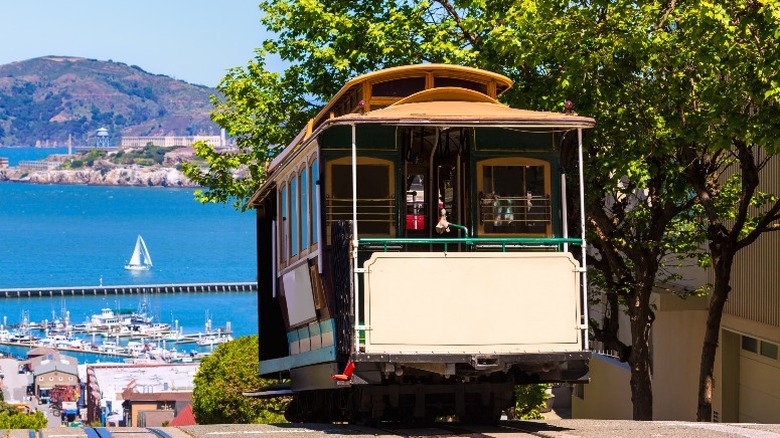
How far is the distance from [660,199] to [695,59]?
4953 mm

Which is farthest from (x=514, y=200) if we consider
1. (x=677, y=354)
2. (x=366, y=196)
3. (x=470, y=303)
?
(x=677, y=354)

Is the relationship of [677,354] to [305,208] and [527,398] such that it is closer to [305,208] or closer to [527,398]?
[527,398]

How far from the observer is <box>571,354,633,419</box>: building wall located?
1417 inches

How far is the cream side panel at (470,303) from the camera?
14273 mm

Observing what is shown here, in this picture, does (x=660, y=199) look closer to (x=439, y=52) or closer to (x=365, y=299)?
(x=439, y=52)

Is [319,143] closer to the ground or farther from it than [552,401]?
farther from it

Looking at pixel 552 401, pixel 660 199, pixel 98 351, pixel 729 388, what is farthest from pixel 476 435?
pixel 98 351

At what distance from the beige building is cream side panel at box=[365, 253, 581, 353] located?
12.7 m

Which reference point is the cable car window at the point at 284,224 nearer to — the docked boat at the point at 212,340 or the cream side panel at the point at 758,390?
the cream side panel at the point at 758,390

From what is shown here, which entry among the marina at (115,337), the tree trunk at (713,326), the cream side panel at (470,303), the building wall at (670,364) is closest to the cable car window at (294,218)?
the cream side panel at (470,303)

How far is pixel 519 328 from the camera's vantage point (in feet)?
47.6

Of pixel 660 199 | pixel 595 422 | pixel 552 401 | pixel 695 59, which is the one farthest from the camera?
pixel 552 401

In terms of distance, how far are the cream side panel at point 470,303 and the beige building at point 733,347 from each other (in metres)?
12.7

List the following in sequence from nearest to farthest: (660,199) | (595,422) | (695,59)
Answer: (595,422) < (695,59) < (660,199)
